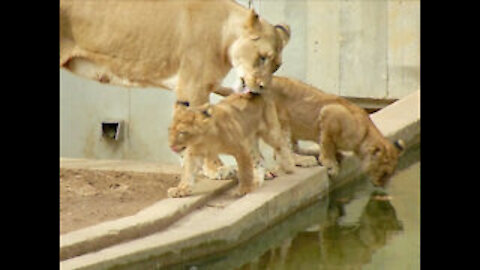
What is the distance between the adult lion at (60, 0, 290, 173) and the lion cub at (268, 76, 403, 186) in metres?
0.37

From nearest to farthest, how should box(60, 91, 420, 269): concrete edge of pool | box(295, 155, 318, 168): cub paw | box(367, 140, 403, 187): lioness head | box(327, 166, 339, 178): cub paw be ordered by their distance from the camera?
box(60, 91, 420, 269): concrete edge of pool → box(367, 140, 403, 187): lioness head → box(327, 166, 339, 178): cub paw → box(295, 155, 318, 168): cub paw

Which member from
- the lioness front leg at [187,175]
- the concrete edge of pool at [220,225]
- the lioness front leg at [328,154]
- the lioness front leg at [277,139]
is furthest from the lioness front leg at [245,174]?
the lioness front leg at [328,154]

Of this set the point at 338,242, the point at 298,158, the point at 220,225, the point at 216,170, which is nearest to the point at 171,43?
the point at 216,170

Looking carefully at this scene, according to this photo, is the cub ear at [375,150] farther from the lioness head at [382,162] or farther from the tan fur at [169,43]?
the tan fur at [169,43]

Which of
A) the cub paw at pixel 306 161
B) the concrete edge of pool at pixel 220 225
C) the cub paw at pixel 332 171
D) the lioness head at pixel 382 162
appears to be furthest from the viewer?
the cub paw at pixel 306 161

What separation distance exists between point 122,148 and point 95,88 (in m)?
0.98

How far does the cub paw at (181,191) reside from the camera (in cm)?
636

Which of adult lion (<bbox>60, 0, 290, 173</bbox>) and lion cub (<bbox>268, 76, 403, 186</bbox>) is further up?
adult lion (<bbox>60, 0, 290, 173</bbox>)

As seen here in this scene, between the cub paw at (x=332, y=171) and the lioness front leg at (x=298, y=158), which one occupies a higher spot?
the lioness front leg at (x=298, y=158)

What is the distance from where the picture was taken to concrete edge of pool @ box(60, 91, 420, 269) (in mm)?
4777

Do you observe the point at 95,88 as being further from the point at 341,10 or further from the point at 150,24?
the point at 150,24

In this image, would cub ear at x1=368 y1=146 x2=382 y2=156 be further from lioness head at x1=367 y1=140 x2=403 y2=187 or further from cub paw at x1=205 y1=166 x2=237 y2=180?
cub paw at x1=205 y1=166 x2=237 y2=180

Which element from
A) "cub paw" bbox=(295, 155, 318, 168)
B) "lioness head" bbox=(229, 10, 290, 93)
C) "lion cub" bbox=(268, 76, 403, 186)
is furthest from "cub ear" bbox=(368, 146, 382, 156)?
"lioness head" bbox=(229, 10, 290, 93)

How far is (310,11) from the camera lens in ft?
37.4
